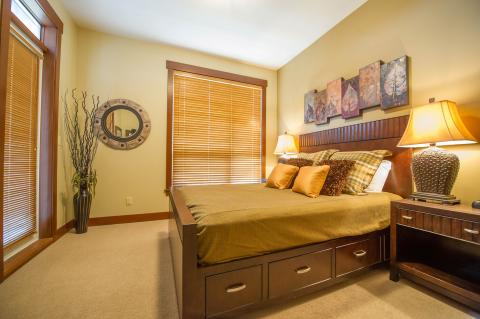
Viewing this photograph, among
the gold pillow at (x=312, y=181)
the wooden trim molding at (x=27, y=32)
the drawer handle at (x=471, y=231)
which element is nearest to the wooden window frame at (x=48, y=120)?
the wooden trim molding at (x=27, y=32)

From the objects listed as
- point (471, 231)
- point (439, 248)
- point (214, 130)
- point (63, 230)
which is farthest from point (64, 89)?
point (439, 248)

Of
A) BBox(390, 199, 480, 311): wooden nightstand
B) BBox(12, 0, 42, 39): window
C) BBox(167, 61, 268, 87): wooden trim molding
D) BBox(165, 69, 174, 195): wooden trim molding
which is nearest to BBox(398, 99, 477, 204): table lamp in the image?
BBox(390, 199, 480, 311): wooden nightstand

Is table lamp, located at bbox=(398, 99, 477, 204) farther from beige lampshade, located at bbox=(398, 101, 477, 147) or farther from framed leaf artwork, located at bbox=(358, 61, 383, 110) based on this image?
framed leaf artwork, located at bbox=(358, 61, 383, 110)

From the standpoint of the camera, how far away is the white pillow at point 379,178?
6.46ft

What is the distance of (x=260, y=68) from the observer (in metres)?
3.99

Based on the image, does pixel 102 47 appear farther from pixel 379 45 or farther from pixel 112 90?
pixel 379 45

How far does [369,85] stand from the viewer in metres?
2.30

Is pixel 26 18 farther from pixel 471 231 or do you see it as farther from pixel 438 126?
pixel 471 231

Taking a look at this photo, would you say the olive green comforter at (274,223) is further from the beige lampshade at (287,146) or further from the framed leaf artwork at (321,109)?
the beige lampshade at (287,146)

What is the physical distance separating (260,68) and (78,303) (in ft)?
13.3

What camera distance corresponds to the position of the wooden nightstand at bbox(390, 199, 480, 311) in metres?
1.24

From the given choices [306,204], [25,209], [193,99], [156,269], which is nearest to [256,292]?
[306,204]

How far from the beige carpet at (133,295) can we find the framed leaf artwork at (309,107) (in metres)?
2.17

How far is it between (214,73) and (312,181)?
2.68m
